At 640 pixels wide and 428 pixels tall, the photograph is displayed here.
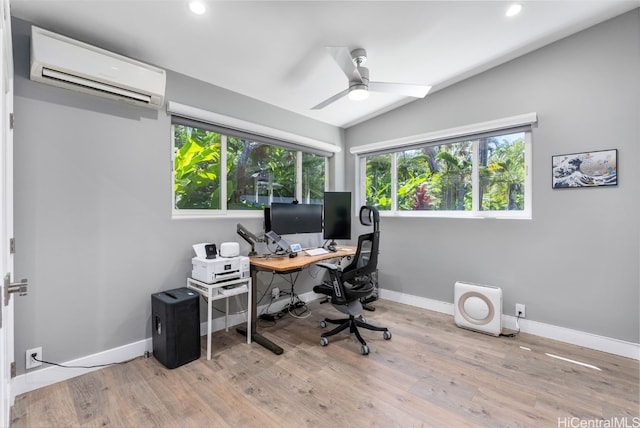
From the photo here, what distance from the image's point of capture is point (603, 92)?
2.49m

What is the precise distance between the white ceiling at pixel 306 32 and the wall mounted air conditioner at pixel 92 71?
17 centimetres

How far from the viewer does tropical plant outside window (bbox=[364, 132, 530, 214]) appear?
3059 millimetres

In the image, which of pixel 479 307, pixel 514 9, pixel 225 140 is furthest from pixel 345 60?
pixel 479 307

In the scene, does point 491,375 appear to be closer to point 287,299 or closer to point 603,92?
point 287,299

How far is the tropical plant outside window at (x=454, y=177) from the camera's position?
3.06 meters

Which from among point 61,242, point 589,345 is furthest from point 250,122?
point 589,345

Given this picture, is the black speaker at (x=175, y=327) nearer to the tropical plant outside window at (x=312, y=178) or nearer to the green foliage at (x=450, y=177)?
the tropical plant outside window at (x=312, y=178)

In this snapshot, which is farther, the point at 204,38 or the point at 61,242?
the point at 204,38

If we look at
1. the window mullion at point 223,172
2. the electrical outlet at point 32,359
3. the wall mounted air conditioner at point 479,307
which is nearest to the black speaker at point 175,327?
the electrical outlet at point 32,359

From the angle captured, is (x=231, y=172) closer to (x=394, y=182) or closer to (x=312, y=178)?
(x=312, y=178)

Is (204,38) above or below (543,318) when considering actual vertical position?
above

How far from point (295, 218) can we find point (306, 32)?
1808 mm

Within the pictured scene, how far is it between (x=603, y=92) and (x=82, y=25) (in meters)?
4.09

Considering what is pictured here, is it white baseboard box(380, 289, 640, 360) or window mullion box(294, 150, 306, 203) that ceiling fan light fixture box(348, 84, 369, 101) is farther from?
white baseboard box(380, 289, 640, 360)
